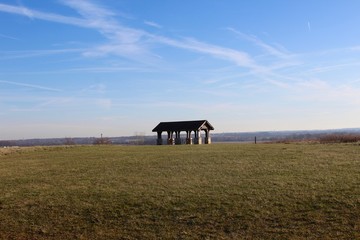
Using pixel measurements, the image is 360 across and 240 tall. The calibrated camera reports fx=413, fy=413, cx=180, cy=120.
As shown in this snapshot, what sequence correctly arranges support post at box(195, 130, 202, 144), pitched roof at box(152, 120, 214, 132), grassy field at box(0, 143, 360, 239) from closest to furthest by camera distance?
grassy field at box(0, 143, 360, 239), pitched roof at box(152, 120, 214, 132), support post at box(195, 130, 202, 144)

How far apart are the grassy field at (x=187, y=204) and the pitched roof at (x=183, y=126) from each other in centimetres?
3499

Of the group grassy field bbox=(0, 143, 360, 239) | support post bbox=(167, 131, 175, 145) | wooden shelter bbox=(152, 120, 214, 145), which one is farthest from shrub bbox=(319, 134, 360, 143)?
grassy field bbox=(0, 143, 360, 239)

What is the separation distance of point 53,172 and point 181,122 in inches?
1426

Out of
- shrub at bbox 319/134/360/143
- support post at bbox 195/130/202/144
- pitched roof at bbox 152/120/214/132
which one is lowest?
shrub at bbox 319/134/360/143

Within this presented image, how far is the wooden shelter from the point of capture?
53750 mm

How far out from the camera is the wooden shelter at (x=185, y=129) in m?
53.8

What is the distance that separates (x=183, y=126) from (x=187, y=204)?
137 ft

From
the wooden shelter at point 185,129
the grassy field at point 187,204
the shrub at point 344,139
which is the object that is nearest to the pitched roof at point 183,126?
the wooden shelter at point 185,129

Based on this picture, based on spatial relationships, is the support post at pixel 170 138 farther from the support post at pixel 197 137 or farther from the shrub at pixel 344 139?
the shrub at pixel 344 139

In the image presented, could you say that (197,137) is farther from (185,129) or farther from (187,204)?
(187,204)

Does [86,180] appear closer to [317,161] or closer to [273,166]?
[273,166]

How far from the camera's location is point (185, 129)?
53.8 meters

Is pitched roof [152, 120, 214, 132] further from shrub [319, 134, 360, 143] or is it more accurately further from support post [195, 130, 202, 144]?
shrub [319, 134, 360, 143]

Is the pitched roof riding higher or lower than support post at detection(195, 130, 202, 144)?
higher
